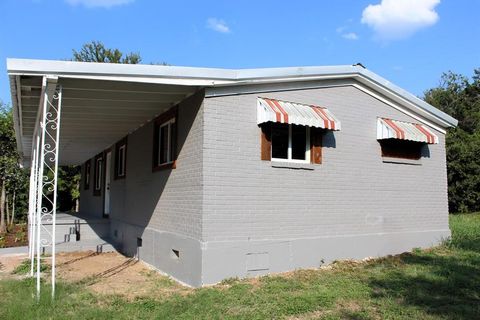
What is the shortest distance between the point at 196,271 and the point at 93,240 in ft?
23.3

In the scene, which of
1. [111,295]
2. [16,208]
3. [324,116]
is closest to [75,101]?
[111,295]

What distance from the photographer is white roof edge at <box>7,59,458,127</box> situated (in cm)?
617

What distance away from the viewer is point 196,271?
7477 millimetres

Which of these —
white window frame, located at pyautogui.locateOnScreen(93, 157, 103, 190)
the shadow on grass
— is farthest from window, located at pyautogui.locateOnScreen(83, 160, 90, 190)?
the shadow on grass

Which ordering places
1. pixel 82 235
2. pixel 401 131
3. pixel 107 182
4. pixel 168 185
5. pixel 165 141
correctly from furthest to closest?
pixel 107 182 → pixel 82 235 → pixel 165 141 → pixel 401 131 → pixel 168 185

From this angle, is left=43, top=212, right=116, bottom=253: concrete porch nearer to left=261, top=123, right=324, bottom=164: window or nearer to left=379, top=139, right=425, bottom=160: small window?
left=261, top=123, right=324, bottom=164: window

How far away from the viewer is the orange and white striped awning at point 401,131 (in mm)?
9664

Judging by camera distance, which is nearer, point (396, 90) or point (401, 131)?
point (401, 131)

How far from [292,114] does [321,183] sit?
1.67 m

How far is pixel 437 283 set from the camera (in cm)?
732

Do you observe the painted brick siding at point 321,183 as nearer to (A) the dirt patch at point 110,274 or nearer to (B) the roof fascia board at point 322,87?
(B) the roof fascia board at point 322,87

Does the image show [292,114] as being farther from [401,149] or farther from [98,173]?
[98,173]

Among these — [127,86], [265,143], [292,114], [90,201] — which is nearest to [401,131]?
[292,114]

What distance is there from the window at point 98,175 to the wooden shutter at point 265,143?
10.9 meters
